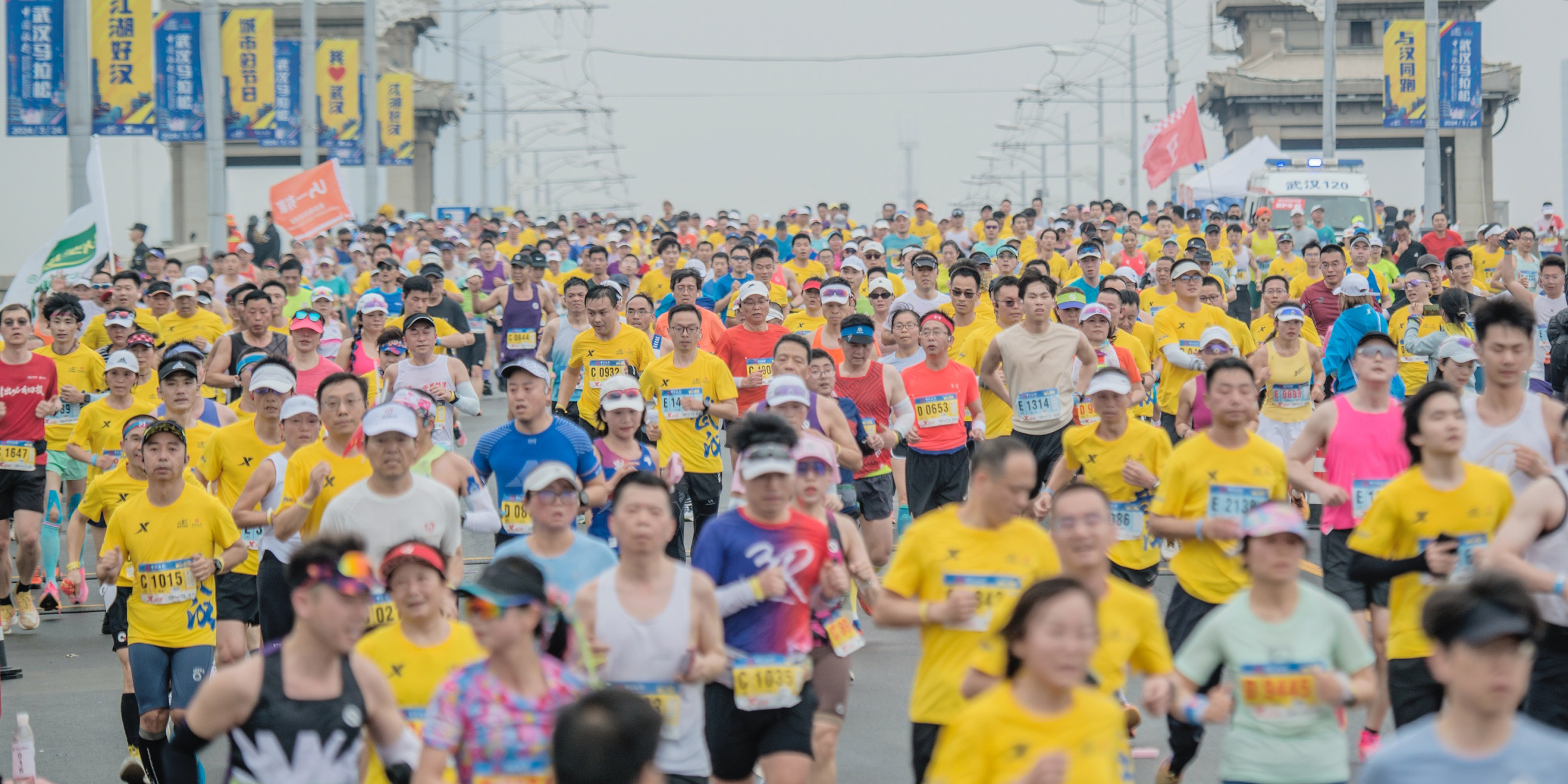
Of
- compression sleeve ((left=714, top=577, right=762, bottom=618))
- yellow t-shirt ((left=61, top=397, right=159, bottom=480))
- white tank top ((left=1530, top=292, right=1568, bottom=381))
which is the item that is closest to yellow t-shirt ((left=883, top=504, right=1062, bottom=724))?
compression sleeve ((left=714, top=577, right=762, bottom=618))

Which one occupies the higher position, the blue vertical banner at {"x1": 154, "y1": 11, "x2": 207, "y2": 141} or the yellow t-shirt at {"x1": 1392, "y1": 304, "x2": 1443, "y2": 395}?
the blue vertical banner at {"x1": 154, "y1": 11, "x2": 207, "y2": 141}

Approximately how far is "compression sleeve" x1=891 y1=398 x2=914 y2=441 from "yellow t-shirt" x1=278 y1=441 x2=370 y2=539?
3.87 m

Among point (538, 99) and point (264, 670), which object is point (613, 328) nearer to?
point (264, 670)

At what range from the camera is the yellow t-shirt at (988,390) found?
12195 mm

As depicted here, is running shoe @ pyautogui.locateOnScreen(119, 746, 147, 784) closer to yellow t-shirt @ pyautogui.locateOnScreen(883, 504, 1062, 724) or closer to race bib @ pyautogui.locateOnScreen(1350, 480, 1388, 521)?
yellow t-shirt @ pyautogui.locateOnScreen(883, 504, 1062, 724)

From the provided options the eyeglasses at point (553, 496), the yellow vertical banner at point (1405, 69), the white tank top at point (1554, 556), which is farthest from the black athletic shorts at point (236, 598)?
the yellow vertical banner at point (1405, 69)

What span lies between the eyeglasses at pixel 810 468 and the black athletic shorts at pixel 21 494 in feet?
22.4

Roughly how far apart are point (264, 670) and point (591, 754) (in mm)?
1710

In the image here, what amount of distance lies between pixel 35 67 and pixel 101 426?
15634 millimetres

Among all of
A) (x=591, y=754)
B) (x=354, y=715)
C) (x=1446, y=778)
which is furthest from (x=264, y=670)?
(x=1446, y=778)

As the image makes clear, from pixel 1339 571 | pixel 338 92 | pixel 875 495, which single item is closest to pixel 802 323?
pixel 875 495

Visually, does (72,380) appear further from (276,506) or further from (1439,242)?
(1439,242)

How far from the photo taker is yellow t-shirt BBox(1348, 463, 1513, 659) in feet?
21.0

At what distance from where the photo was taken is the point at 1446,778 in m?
4.05
